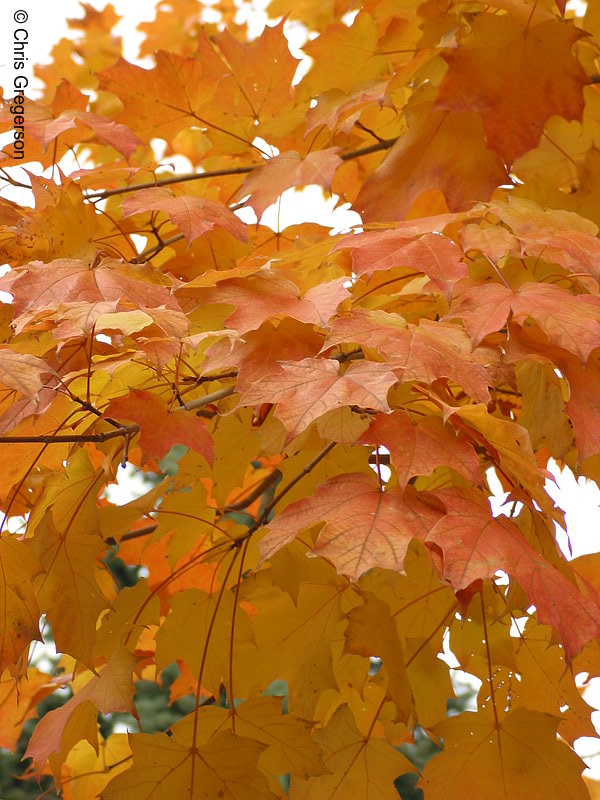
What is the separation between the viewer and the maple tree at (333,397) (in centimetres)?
76

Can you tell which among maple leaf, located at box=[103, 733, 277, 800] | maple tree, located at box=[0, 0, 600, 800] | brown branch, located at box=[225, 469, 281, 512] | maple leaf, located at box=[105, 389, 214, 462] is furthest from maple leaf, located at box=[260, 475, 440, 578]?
brown branch, located at box=[225, 469, 281, 512]

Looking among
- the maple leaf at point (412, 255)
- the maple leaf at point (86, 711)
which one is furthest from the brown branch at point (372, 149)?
the maple leaf at point (86, 711)

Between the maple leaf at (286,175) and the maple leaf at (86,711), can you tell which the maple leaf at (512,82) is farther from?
the maple leaf at (86,711)

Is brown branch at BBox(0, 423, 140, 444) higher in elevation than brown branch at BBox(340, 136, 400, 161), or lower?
lower

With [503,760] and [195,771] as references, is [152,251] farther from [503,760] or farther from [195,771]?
[503,760]

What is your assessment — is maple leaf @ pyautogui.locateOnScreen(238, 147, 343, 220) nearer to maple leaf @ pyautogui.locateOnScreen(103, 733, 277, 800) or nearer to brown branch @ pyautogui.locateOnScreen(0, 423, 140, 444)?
brown branch @ pyautogui.locateOnScreen(0, 423, 140, 444)

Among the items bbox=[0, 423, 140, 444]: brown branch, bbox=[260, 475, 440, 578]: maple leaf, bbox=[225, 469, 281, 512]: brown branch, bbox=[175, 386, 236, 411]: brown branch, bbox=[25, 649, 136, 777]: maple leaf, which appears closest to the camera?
bbox=[260, 475, 440, 578]: maple leaf

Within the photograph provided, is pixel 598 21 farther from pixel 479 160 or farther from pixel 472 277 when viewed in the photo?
pixel 472 277

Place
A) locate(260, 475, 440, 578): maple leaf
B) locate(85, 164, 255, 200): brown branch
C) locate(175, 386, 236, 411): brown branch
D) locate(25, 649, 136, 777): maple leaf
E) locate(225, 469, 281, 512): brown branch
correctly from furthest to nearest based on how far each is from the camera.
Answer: locate(225, 469, 281, 512): brown branch, locate(85, 164, 255, 200): brown branch, locate(25, 649, 136, 777): maple leaf, locate(175, 386, 236, 411): brown branch, locate(260, 475, 440, 578): maple leaf

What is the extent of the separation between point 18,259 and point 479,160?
23.9 inches

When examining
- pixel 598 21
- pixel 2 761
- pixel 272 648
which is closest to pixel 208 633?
pixel 272 648

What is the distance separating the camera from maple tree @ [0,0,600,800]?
76 centimetres

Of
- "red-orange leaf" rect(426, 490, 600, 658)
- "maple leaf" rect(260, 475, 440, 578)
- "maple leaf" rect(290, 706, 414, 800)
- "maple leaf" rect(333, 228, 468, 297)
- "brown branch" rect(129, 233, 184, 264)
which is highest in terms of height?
"maple leaf" rect(333, 228, 468, 297)

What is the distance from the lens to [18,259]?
3.67 feet
